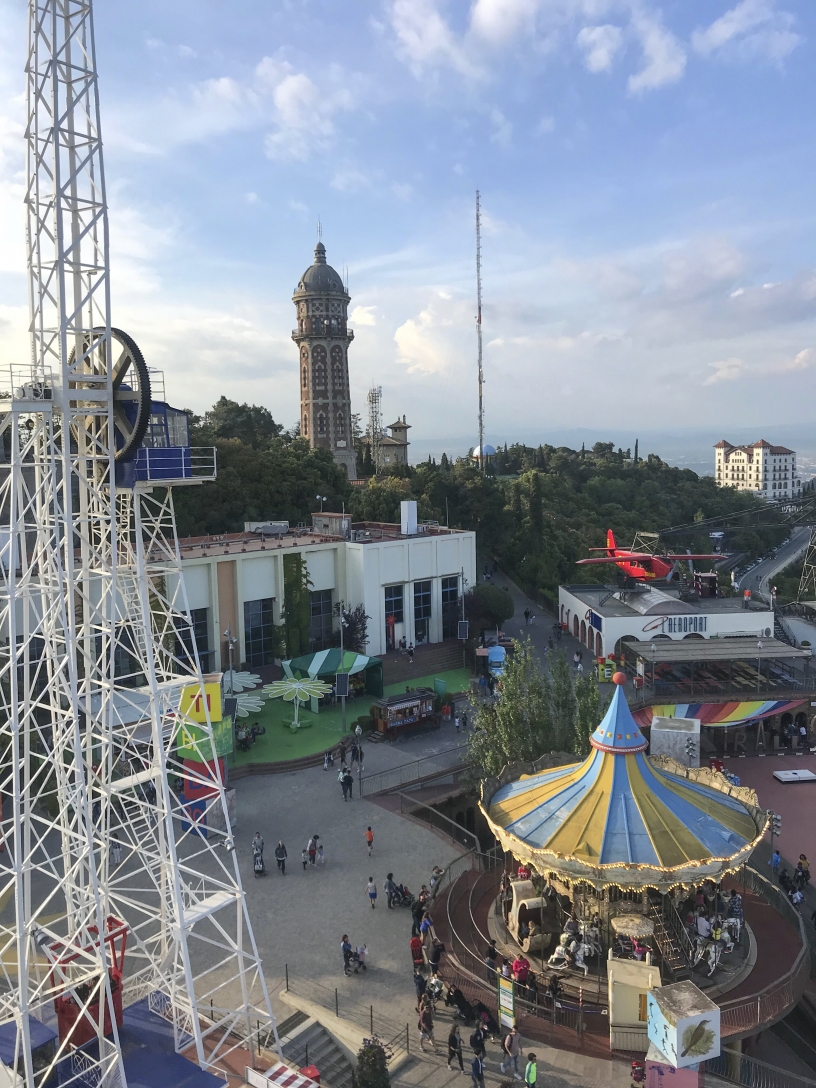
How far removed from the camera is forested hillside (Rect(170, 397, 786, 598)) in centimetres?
5459

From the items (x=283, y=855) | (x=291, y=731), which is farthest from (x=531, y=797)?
(x=291, y=731)

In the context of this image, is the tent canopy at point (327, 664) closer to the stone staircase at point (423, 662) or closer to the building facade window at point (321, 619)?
the stone staircase at point (423, 662)

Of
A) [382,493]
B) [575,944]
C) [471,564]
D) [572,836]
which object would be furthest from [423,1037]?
[382,493]

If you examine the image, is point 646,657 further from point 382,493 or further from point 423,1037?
Result: point 382,493

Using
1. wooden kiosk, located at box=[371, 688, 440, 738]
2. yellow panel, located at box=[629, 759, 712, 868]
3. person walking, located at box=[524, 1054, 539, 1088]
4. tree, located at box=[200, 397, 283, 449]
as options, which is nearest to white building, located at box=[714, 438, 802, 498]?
tree, located at box=[200, 397, 283, 449]

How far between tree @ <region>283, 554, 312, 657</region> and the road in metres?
44.7

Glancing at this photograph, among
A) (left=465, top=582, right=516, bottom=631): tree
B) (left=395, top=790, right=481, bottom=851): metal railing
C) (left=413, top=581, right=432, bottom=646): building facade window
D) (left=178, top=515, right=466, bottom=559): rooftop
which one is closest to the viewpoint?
(left=395, top=790, right=481, bottom=851): metal railing

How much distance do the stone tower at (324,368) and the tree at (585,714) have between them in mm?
63413

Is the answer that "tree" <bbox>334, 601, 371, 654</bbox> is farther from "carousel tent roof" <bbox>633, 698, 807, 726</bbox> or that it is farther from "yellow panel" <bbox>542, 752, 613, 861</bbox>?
"yellow panel" <bbox>542, 752, 613, 861</bbox>

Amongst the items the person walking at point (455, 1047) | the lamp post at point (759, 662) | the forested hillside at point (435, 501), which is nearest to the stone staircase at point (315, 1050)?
the person walking at point (455, 1047)

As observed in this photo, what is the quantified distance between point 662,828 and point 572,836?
70.4 inches

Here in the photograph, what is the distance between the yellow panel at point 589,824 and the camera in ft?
52.4

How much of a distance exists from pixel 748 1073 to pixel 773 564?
94.8 meters

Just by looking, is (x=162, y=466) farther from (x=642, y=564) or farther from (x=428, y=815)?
(x=642, y=564)
